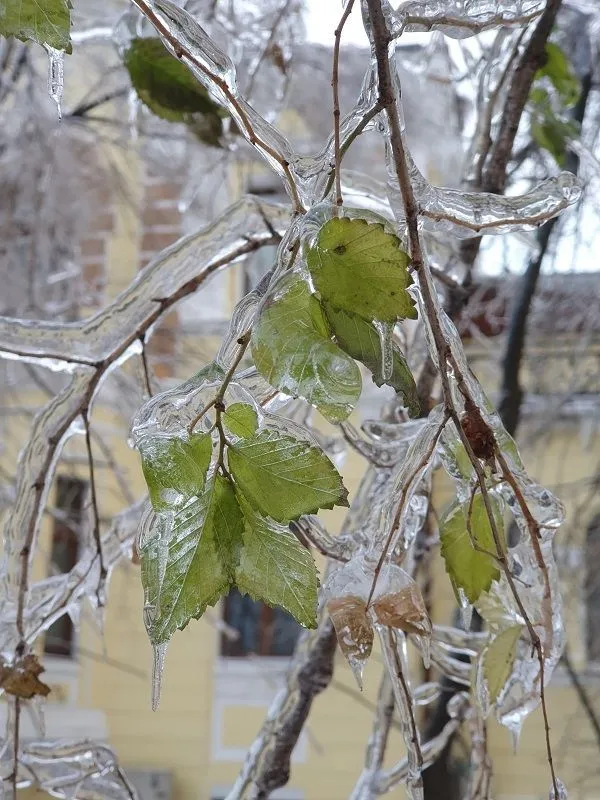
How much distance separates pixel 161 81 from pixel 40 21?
0.34 m

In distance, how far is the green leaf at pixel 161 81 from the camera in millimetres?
659

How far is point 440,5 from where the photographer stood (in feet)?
1.42

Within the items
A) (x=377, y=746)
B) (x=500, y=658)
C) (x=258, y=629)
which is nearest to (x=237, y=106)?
(x=500, y=658)

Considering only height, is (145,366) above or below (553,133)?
below

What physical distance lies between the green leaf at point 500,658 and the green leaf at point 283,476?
203mm

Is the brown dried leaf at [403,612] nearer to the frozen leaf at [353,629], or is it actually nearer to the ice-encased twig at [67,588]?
the frozen leaf at [353,629]

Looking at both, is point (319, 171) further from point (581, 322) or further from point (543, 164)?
point (581, 322)

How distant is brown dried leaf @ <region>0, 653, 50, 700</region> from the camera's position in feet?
Answer: 1.80

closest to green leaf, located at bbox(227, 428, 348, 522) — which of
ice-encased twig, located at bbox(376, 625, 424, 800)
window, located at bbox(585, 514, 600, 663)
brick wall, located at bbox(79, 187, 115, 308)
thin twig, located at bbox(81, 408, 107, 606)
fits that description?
ice-encased twig, located at bbox(376, 625, 424, 800)

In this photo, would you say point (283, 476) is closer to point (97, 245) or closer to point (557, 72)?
point (557, 72)

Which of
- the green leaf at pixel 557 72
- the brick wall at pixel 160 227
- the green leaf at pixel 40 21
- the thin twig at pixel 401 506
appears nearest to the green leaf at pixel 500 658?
the thin twig at pixel 401 506

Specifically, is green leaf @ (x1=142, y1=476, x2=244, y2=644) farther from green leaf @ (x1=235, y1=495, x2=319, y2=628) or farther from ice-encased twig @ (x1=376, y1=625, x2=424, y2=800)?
ice-encased twig @ (x1=376, y1=625, x2=424, y2=800)

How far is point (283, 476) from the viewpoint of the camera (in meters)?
0.31

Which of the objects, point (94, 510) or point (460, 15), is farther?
point (94, 510)
